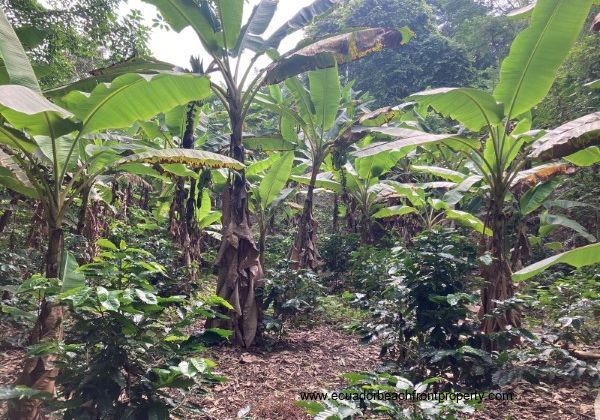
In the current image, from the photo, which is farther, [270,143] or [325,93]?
[270,143]

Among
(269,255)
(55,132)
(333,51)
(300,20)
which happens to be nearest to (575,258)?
(333,51)

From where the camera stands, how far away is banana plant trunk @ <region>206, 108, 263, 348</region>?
4.65 metres

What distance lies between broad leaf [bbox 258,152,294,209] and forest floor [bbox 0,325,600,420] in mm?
2434

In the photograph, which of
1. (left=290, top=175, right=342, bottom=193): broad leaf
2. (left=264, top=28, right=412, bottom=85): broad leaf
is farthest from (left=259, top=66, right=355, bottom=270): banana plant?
(left=264, top=28, right=412, bottom=85): broad leaf

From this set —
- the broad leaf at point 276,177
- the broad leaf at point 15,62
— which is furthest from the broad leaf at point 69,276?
the broad leaf at point 276,177

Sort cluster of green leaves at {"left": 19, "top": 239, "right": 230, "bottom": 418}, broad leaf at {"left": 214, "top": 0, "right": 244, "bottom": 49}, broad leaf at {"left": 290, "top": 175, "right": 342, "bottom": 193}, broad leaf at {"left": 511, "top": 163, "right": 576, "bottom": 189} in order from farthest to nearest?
broad leaf at {"left": 290, "top": 175, "right": 342, "bottom": 193}, broad leaf at {"left": 511, "top": 163, "right": 576, "bottom": 189}, broad leaf at {"left": 214, "top": 0, "right": 244, "bottom": 49}, cluster of green leaves at {"left": 19, "top": 239, "right": 230, "bottom": 418}

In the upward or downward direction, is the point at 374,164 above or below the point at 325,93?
below

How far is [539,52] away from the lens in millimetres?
3934

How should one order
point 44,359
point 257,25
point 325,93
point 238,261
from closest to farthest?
point 44,359
point 238,261
point 257,25
point 325,93

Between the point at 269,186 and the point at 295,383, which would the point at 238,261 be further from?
the point at 269,186

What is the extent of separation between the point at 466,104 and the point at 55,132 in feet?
12.2

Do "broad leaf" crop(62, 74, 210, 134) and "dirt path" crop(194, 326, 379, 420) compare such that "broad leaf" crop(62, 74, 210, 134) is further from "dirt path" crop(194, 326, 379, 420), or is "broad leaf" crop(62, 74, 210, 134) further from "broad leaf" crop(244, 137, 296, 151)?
"broad leaf" crop(244, 137, 296, 151)

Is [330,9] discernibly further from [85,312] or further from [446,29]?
[446,29]

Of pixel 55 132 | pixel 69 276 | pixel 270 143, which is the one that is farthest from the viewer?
pixel 270 143
